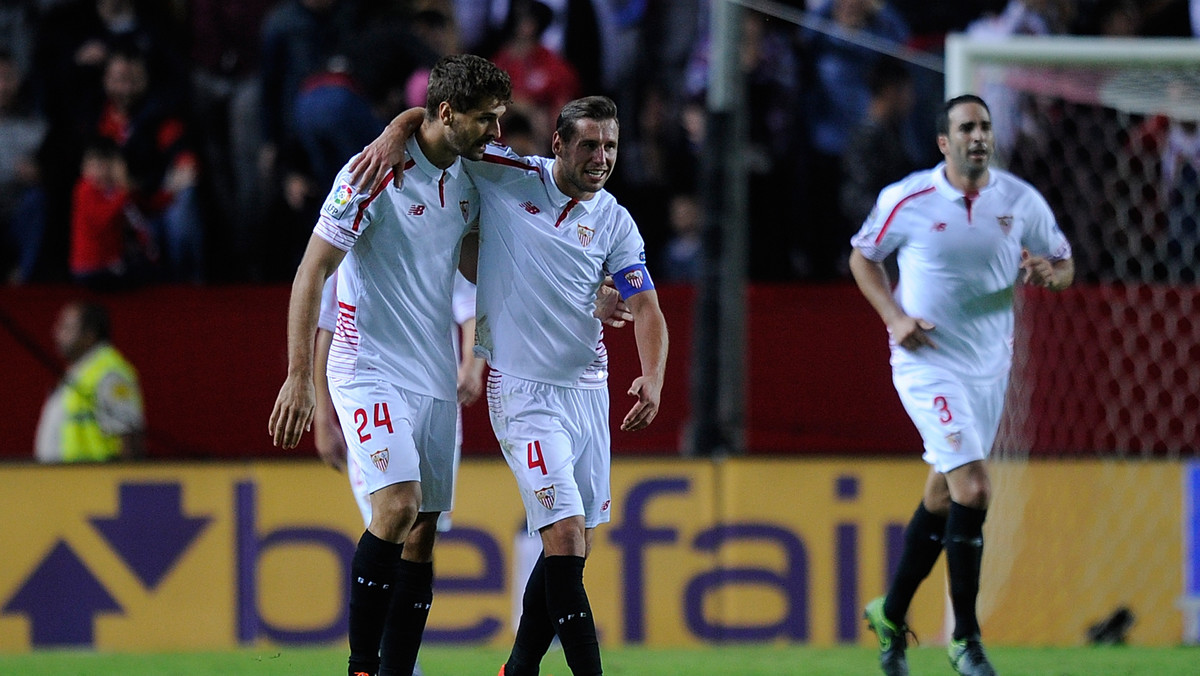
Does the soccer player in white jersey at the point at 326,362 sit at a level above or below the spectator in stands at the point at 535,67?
below

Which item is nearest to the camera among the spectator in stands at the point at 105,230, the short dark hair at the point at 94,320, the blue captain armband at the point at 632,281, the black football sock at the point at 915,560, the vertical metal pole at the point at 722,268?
the blue captain armband at the point at 632,281

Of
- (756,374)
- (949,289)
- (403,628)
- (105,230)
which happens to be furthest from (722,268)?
(403,628)

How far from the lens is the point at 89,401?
8398 mm

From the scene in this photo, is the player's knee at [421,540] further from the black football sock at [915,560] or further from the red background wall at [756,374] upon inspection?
the red background wall at [756,374]

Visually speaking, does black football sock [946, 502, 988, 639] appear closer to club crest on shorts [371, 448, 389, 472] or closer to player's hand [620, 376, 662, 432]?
player's hand [620, 376, 662, 432]

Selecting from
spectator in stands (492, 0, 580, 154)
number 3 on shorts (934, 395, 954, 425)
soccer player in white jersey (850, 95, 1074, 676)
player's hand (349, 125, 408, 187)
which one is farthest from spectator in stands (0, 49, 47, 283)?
number 3 on shorts (934, 395, 954, 425)

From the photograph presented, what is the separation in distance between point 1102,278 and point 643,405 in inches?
192

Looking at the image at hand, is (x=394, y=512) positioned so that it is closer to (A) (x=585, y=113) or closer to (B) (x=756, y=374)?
(A) (x=585, y=113)

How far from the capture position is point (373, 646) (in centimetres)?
473

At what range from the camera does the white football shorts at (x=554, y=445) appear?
4719 millimetres

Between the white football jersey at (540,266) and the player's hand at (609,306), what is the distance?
0.04 m

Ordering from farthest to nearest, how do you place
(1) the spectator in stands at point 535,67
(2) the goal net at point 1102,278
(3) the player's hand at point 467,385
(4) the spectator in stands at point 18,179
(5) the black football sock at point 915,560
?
(1) the spectator in stands at point 535,67 < (4) the spectator in stands at point 18,179 < (2) the goal net at point 1102,278 < (5) the black football sock at point 915,560 < (3) the player's hand at point 467,385

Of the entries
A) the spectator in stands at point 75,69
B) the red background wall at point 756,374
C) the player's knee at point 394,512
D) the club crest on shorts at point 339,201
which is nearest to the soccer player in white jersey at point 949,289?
the player's knee at point 394,512

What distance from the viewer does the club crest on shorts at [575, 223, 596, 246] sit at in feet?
16.0
